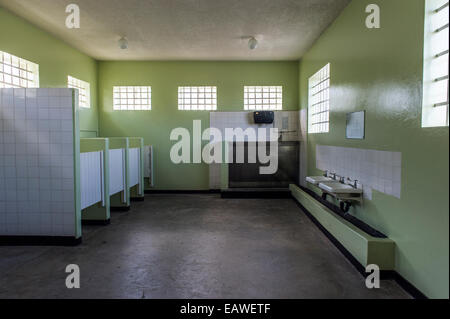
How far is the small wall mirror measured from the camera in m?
3.38

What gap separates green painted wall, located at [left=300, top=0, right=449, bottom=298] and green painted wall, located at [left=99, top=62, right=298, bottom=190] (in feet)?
9.86

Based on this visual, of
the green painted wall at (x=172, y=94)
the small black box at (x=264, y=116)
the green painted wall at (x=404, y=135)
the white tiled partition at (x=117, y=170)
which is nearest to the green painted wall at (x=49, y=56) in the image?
the green painted wall at (x=172, y=94)

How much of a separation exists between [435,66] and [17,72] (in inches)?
197

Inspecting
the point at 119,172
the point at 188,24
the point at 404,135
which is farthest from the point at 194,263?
the point at 188,24

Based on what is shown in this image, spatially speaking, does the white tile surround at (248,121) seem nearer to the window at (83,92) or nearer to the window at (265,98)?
the window at (265,98)

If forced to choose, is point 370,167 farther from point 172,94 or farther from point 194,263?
point 172,94

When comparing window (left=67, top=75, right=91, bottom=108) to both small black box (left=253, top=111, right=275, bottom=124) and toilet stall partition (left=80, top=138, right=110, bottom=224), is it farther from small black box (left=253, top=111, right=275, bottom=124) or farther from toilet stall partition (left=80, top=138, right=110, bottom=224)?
small black box (left=253, top=111, right=275, bottom=124)

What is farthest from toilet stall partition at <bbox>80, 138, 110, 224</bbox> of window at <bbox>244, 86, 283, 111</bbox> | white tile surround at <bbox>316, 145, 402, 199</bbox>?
window at <bbox>244, 86, 283, 111</bbox>

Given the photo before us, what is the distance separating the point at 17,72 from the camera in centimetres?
435
